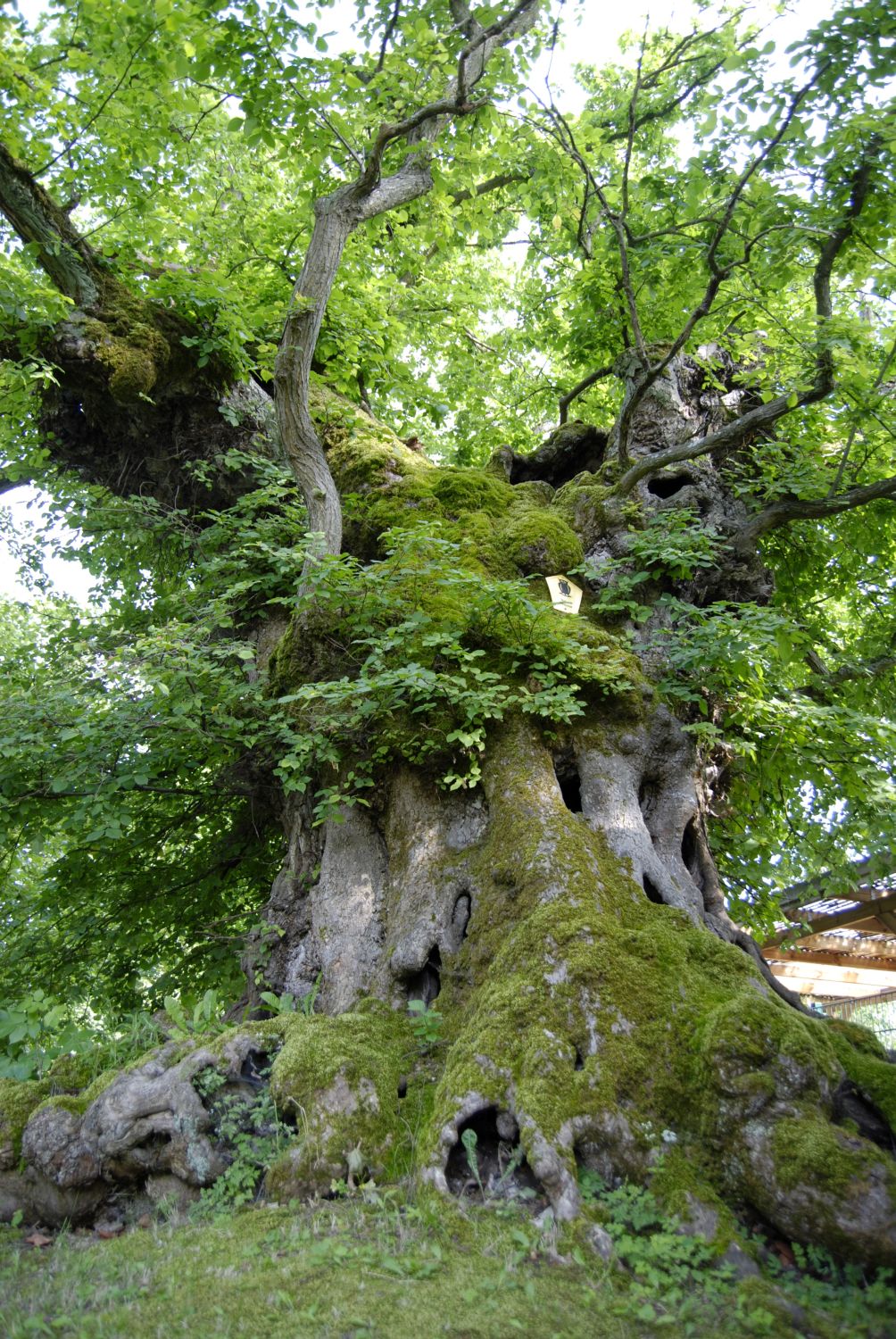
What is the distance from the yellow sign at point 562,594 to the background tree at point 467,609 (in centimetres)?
35

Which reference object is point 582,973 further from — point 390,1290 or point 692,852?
point 692,852

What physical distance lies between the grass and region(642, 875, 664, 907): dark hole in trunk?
2.00 metres

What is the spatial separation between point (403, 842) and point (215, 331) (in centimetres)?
506

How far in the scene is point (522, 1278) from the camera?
271 centimetres

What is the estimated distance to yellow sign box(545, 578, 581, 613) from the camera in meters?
6.01

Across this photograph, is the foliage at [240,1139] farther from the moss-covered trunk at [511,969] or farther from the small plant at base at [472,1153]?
the small plant at base at [472,1153]

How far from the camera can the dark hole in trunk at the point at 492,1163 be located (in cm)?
327

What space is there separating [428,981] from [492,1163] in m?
1.30

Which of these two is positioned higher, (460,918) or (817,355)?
(817,355)

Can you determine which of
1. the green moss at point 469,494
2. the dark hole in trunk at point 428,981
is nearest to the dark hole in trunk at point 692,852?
the dark hole in trunk at point 428,981

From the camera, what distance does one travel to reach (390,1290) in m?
2.67

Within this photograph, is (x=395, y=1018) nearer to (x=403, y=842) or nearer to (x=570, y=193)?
(x=403, y=842)

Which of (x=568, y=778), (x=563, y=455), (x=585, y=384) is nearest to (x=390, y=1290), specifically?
(x=568, y=778)

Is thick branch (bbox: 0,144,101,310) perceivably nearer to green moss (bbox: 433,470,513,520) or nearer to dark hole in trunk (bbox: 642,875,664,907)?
green moss (bbox: 433,470,513,520)
